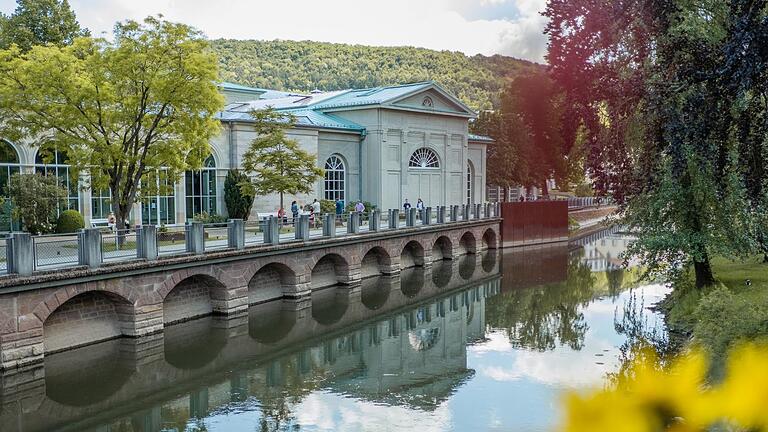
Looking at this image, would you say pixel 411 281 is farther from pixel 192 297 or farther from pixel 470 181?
pixel 470 181

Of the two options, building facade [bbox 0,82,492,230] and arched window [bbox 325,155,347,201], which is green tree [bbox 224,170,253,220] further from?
arched window [bbox 325,155,347,201]

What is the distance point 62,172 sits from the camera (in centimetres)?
3275

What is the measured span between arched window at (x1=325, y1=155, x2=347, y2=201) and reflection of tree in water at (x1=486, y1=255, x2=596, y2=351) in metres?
17.0

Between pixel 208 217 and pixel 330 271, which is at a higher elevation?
pixel 208 217

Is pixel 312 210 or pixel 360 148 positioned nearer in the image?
pixel 312 210

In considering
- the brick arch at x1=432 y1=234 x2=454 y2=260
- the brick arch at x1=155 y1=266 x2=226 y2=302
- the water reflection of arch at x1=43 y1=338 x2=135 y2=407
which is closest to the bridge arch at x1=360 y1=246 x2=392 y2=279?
the brick arch at x1=432 y1=234 x2=454 y2=260

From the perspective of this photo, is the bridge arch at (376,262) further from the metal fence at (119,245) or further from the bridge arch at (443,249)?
the metal fence at (119,245)

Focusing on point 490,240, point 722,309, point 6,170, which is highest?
point 6,170

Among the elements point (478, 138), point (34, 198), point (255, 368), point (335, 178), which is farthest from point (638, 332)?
point (478, 138)

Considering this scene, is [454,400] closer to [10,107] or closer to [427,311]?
[427,311]

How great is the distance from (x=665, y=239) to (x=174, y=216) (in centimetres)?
2585

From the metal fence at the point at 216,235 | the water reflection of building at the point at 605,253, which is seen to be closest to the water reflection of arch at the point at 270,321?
the metal fence at the point at 216,235

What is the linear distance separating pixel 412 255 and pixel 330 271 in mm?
9340

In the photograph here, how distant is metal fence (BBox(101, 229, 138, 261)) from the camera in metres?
22.6
